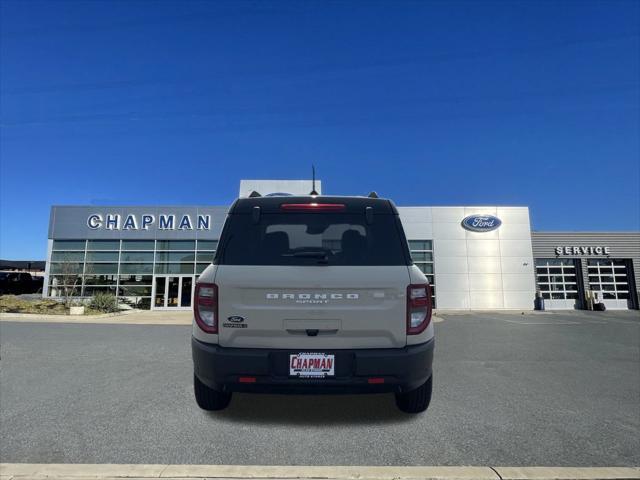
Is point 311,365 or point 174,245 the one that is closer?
point 311,365

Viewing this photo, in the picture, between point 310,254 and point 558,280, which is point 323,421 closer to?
point 310,254

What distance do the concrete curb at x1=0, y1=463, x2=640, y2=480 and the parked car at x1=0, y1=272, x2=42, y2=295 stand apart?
109ft

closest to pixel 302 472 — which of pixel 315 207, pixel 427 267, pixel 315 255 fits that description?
pixel 315 255

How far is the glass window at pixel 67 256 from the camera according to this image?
988 inches

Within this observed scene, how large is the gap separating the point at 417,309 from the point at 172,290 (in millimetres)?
24865

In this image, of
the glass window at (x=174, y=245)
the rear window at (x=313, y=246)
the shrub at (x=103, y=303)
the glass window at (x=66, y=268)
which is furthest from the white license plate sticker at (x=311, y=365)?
the glass window at (x=66, y=268)

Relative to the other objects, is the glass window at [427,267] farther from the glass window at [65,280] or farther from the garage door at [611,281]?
the glass window at [65,280]

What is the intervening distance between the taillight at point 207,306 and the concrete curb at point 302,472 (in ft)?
3.42

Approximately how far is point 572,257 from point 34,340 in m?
33.1

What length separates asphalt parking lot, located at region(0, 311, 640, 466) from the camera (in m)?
3.07

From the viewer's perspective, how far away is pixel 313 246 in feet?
11.2

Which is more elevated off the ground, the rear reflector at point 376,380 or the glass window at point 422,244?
the glass window at point 422,244

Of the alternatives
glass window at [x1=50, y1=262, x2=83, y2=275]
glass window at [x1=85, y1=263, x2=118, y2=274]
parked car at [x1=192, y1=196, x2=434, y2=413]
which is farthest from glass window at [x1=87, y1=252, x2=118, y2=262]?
parked car at [x1=192, y1=196, x2=434, y2=413]

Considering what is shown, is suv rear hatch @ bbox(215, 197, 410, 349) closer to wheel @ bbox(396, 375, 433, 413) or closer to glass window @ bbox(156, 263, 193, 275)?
wheel @ bbox(396, 375, 433, 413)
